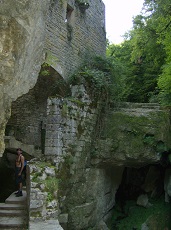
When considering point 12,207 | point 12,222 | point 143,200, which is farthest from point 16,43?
point 143,200

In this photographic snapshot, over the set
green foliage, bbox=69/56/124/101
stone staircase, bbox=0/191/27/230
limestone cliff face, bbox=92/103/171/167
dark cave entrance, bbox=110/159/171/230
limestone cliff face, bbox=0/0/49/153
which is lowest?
dark cave entrance, bbox=110/159/171/230

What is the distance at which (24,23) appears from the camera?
9.25 feet

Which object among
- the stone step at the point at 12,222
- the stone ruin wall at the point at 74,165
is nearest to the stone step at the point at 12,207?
the stone step at the point at 12,222

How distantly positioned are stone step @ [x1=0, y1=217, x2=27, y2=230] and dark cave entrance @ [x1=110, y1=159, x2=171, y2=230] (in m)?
5.13

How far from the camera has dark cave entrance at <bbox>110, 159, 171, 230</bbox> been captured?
411 inches

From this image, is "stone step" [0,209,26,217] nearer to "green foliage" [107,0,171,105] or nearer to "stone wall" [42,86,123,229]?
"stone wall" [42,86,123,229]

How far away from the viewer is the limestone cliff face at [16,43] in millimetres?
2623

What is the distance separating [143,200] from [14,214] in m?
6.11

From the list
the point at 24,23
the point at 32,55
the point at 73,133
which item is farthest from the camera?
the point at 73,133

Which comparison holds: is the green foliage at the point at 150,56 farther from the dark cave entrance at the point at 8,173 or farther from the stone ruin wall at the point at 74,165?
the dark cave entrance at the point at 8,173

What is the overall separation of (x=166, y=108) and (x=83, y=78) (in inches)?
121

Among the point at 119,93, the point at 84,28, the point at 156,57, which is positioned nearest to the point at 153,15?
the point at 156,57

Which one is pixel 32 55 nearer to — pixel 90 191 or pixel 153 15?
pixel 90 191

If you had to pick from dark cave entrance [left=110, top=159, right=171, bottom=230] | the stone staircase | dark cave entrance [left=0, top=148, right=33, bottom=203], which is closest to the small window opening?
Answer: dark cave entrance [left=0, top=148, right=33, bottom=203]
